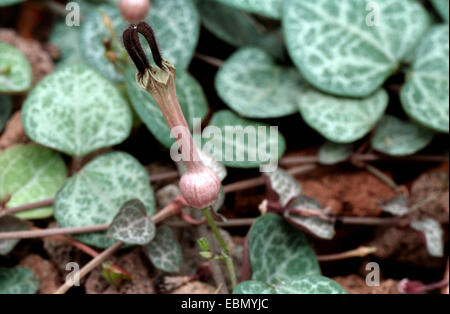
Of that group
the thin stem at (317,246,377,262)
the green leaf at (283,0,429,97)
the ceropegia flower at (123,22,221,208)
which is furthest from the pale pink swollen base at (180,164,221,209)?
the green leaf at (283,0,429,97)

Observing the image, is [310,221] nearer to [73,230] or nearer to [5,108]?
[73,230]

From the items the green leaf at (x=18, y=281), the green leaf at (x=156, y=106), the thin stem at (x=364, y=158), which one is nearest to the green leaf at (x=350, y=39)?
the thin stem at (x=364, y=158)

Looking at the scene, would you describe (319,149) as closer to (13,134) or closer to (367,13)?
(367,13)

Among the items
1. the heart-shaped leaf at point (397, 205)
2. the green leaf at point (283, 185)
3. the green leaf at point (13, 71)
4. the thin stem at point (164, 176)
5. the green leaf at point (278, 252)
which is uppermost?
the green leaf at point (13, 71)

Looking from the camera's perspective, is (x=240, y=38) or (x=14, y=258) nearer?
(x=14, y=258)

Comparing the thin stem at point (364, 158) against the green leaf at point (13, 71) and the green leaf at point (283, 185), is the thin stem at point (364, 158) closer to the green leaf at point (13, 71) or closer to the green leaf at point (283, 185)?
the green leaf at point (283, 185)
